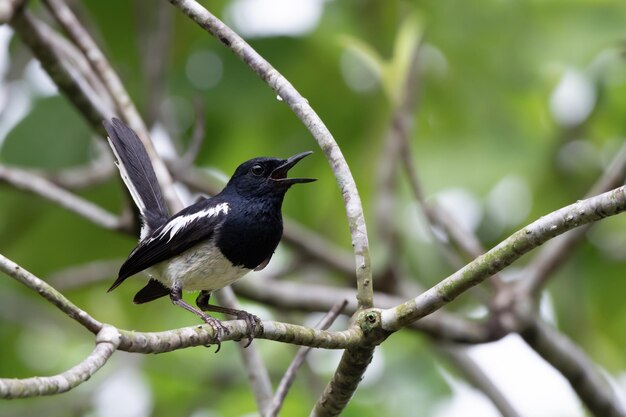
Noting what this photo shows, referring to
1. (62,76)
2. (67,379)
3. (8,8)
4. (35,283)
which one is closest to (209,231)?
(62,76)

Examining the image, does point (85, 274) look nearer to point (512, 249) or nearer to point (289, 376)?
point (289, 376)

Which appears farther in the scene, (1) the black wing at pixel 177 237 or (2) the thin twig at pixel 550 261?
(2) the thin twig at pixel 550 261

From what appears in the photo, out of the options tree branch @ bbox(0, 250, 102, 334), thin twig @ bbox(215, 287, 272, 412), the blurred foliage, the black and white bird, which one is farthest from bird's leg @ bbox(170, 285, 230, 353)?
the blurred foliage

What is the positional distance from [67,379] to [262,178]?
2238mm

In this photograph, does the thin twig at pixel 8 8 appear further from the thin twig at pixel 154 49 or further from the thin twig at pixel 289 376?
the thin twig at pixel 289 376

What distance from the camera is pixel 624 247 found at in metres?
5.71

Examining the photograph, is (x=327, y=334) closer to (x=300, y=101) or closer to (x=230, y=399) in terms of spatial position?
(x=300, y=101)

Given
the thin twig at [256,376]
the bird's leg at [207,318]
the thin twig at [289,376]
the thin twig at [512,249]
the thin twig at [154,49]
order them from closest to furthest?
1. the thin twig at [512,249]
2. the bird's leg at [207,318]
3. the thin twig at [289,376]
4. the thin twig at [256,376]
5. the thin twig at [154,49]

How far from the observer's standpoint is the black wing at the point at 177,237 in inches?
153

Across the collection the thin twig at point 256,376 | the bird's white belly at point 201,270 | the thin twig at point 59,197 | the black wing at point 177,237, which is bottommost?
the thin twig at point 256,376

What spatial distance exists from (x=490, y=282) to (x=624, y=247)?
157cm

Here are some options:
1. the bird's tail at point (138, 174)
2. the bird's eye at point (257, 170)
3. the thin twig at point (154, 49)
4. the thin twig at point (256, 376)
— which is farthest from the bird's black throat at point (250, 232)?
the thin twig at point (154, 49)

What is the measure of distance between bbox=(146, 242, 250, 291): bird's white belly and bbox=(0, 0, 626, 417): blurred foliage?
114cm

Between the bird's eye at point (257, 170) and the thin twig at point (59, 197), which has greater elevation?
the thin twig at point (59, 197)
